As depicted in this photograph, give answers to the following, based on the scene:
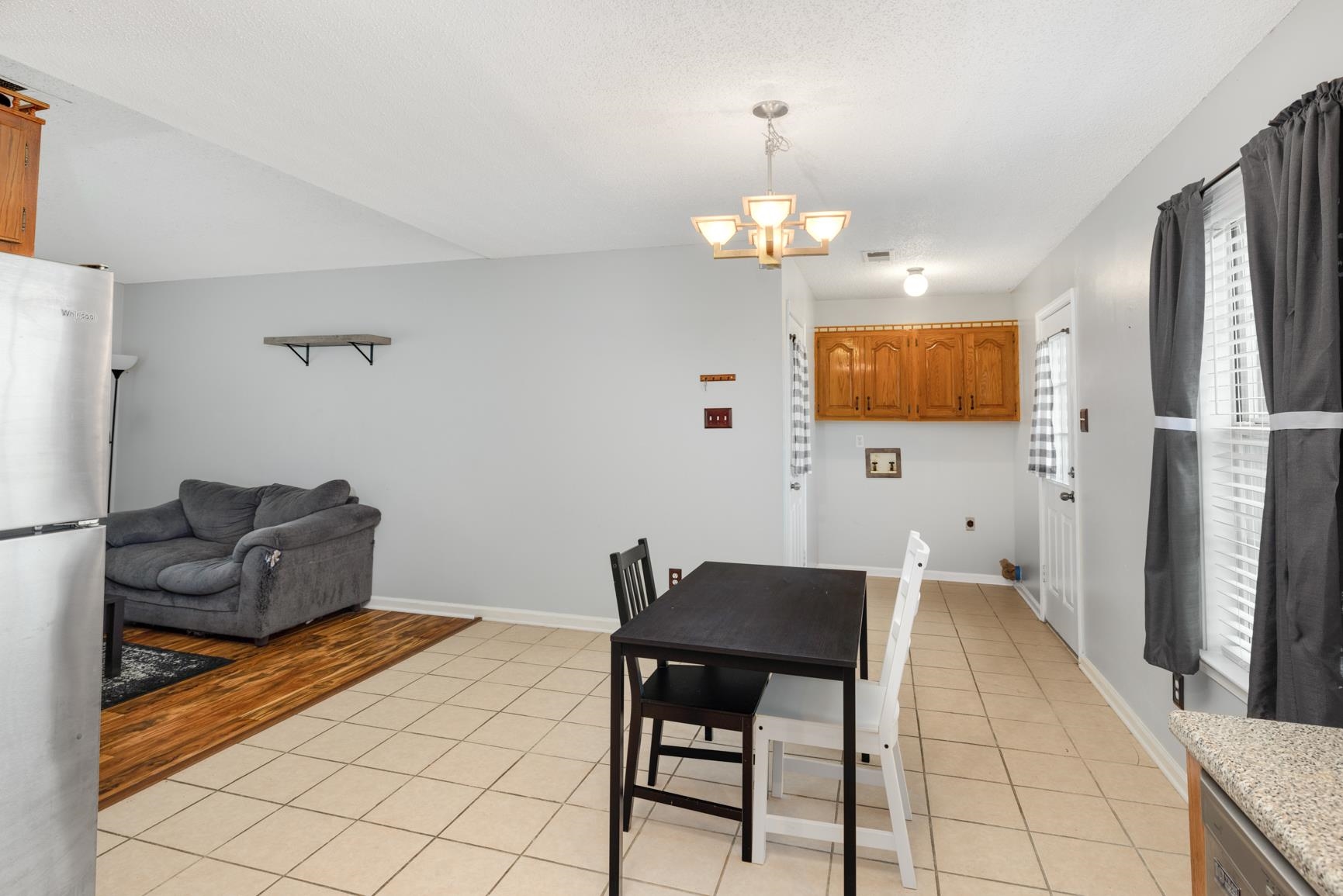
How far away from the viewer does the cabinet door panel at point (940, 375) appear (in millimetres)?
5371

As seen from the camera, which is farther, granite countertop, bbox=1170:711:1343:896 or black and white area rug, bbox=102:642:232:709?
black and white area rug, bbox=102:642:232:709

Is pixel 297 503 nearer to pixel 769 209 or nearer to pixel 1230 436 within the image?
pixel 769 209

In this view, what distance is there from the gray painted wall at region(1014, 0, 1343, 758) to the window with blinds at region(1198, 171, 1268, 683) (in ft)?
0.48

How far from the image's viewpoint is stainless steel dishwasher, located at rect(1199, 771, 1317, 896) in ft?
2.78

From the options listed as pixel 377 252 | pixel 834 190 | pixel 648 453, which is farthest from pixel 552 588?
pixel 834 190

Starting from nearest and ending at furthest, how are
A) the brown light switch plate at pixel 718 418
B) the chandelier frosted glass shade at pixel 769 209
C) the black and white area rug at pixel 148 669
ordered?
1. the chandelier frosted glass shade at pixel 769 209
2. the black and white area rug at pixel 148 669
3. the brown light switch plate at pixel 718 418

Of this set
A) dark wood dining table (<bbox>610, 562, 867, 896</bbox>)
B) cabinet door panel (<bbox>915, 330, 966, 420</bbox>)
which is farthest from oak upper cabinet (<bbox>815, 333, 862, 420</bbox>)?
dark wood dining table (<bbox>610, 562, 867, 896</bbox>)

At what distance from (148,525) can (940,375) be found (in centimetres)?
A: 624

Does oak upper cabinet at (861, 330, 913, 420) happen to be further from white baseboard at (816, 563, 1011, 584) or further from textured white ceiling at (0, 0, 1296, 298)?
textured white ceiling at (0, 0, 1296, 298)

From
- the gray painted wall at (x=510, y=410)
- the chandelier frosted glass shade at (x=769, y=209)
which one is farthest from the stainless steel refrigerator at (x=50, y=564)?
the gray painted wall at (x=510, y=410)

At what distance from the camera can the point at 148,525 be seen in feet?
15.2

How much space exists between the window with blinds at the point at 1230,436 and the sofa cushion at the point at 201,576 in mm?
4861

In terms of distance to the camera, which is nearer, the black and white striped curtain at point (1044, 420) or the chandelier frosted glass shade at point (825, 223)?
the chandelier frosted glass shade at point (825, 223)

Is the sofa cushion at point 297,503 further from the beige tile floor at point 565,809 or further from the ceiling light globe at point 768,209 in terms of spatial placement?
the ceiling light globe at point 768,209
